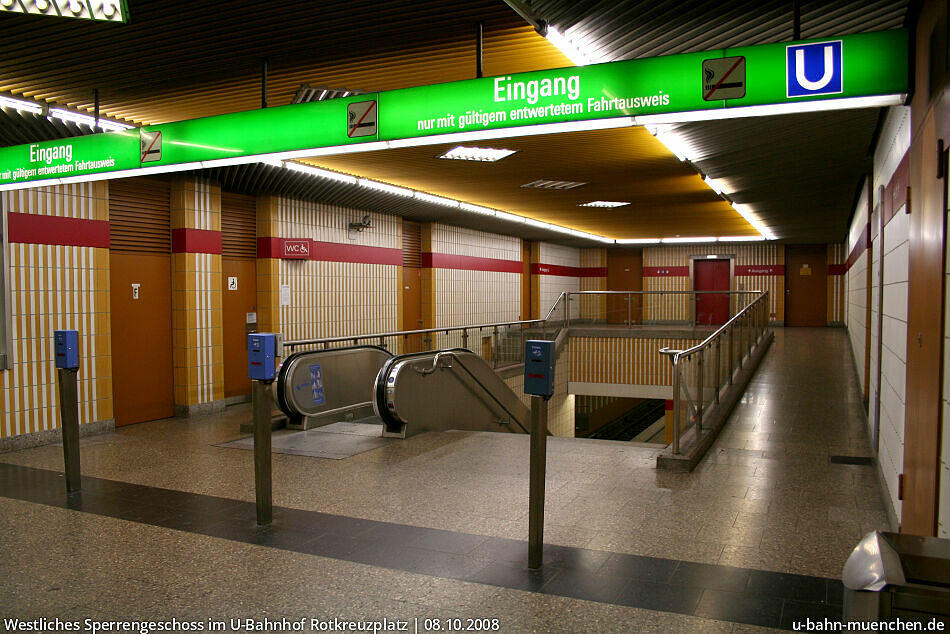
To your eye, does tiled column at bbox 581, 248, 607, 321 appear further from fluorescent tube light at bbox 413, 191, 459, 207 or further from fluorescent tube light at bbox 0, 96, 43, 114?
fluorescent tube light at bbox 0, 96, 43, 114

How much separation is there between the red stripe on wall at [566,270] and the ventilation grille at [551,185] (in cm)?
900

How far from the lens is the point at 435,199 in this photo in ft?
38.1

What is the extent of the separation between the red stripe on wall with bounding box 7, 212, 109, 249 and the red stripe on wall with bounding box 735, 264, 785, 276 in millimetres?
19341

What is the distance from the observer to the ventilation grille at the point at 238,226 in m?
9.74

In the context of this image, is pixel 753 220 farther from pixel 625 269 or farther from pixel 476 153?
pixel 476 153

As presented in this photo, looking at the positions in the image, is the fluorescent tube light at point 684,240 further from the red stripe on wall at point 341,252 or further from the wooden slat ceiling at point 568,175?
the red stripe on wall at point 341,252

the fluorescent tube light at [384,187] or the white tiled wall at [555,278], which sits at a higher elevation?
the fluorescent tube light at [384,187]

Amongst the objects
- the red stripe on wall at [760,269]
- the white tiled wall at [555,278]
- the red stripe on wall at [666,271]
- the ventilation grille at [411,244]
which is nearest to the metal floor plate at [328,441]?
the ventilation grille at [411,244]

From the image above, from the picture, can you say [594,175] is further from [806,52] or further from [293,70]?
[806,52]

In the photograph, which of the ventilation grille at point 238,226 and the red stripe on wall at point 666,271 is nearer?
the ventilation grille at point 238,226

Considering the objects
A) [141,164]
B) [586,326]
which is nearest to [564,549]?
[141,164]

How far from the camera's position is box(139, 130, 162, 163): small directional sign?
5578 mm

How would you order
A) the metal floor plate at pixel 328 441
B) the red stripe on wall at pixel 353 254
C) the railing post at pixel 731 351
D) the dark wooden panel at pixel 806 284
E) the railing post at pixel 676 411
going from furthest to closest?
the dark wooden panel at pixel 806 284
the red stripe on wall at pixel 353 254
the railing post at pixel 731 351
the metal floor plate at pixel 328 441
the railing post at pixel 676 411

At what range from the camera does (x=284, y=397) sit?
7680mm
